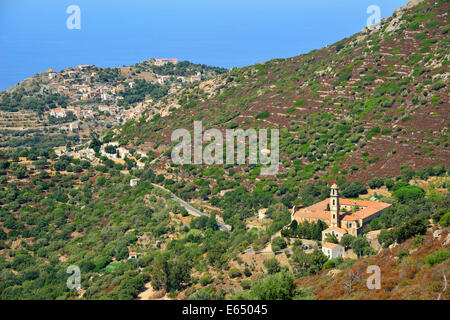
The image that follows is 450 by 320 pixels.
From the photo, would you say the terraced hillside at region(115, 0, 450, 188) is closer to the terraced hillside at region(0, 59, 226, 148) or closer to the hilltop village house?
the hilltop village house

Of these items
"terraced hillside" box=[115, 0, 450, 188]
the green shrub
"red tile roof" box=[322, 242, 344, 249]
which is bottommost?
"red tile roof" box=[322, 242, 344, 249]

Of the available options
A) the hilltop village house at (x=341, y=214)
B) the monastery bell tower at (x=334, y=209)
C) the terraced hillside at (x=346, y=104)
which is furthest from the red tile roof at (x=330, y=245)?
the terraced hillside at (x=346, y=104)

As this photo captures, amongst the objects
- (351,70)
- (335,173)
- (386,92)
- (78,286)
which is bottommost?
(78,286)

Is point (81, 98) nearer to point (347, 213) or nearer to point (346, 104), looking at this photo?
point (346, 104)

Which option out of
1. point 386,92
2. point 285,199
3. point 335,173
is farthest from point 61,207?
point 386,92

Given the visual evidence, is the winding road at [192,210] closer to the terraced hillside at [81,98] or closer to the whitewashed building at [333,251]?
the whitewashed building at [333,251]

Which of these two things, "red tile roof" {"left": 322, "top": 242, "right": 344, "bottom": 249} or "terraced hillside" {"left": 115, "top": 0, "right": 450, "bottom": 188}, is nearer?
"red tile roof" {"left": 322, "top": 242, "right": 344, "bottom": 249}

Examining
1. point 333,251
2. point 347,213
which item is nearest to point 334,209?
point 347,213

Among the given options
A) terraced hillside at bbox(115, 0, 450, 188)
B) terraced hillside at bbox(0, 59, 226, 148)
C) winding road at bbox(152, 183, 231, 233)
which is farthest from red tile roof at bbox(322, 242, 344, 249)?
terraced hillside at bbox(0, 59, 226, 148)

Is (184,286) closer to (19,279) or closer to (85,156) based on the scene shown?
(19,279)
